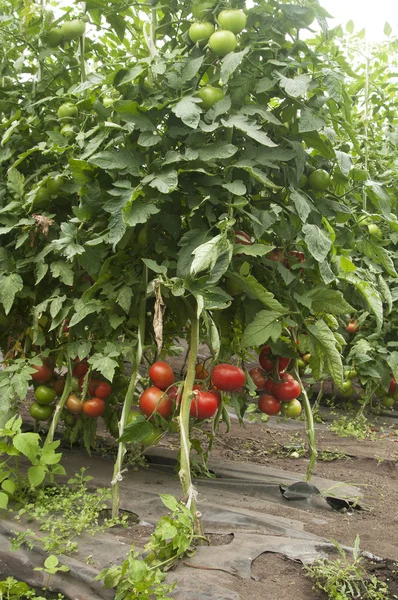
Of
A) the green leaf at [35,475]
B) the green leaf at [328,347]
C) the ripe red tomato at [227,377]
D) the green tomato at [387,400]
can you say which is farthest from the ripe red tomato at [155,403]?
the green tomato at [387,400]

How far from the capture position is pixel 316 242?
1.92 metres

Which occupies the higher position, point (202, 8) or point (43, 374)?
point (202, 8)

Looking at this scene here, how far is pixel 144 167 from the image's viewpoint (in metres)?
2.12

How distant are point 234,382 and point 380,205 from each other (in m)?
0.83

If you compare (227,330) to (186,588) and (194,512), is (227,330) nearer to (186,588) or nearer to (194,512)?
(194,512)

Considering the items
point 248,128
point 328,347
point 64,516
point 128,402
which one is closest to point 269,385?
point 328,347

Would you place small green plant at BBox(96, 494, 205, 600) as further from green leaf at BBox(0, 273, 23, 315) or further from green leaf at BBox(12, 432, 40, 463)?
green leaf at BBox(0, 273, 23, 315)

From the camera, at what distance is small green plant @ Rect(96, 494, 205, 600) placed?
5.19 ft

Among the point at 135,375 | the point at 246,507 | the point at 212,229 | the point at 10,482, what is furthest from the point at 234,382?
the point at 10,482

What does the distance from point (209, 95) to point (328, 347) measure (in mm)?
938

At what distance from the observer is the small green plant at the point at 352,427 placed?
400cm

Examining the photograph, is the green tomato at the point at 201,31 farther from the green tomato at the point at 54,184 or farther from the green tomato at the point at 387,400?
the green tomato at the point at 387,400

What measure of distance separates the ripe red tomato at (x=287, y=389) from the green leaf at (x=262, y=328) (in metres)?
0.39

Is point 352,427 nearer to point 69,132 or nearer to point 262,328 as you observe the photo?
point 262,328
